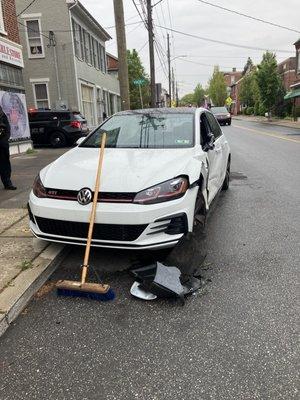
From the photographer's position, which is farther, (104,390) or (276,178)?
(276,178)

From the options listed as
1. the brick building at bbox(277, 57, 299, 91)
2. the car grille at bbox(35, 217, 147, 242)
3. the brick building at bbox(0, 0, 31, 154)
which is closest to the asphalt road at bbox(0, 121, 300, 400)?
the car grille at bbox(35, 217, 147, 242)

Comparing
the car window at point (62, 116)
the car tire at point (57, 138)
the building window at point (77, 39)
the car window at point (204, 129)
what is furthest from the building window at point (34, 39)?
the car window at point (204, 129)

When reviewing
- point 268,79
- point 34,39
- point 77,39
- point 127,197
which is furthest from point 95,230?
point 268,79

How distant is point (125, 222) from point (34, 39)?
A: 21.3 m

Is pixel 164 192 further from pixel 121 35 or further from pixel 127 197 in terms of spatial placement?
pixel 121 35

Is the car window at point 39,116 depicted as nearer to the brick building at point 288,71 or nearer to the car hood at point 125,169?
the car hood at point 125,169

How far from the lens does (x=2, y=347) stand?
2.98 metres

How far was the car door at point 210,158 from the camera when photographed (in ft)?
17.3

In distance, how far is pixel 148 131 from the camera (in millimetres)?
5449

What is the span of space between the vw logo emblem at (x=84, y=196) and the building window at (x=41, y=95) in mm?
20244

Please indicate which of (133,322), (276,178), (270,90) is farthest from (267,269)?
(270,90)

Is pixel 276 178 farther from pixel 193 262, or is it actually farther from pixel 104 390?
pixel 104 390

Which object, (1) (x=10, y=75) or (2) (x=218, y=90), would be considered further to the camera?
(2) (x=218, y=90)

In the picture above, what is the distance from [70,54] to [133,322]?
20946 mm
